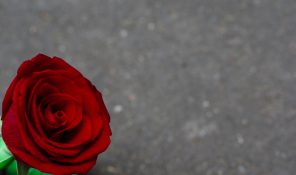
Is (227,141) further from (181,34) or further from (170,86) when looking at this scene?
(181,34)

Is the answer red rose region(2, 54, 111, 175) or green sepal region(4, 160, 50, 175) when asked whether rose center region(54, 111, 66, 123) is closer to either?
red rose region(2, 54, 111, 175)

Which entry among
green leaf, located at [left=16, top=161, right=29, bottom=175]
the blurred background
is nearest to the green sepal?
green leaf, located at [left=16, top=161, right=29, bottom=175]

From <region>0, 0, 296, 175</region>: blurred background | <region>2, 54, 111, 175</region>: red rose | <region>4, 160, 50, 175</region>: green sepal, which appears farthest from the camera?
<region>0, 0, 296, 175</region>: blurred background

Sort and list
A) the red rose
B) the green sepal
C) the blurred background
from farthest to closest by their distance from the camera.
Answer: the blurred background → the green sepal → the red rose

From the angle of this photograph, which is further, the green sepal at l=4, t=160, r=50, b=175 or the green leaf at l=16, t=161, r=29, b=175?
the green sepal at l=4, t=160, r=50, b=175

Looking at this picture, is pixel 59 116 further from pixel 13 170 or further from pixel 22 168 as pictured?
pixel 13 170

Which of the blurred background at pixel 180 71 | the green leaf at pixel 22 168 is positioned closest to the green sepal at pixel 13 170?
the green leaf at pixel 22 168
